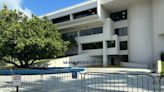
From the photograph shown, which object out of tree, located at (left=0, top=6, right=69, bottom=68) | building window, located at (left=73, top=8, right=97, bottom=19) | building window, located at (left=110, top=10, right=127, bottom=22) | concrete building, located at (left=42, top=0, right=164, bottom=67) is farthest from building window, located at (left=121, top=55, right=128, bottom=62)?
tree, located at (left=0, top=6, right=69, bottom=68)

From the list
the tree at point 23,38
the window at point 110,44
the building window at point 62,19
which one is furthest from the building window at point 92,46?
the tree at point 23,38

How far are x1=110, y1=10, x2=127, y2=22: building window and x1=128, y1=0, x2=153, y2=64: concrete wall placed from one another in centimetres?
306

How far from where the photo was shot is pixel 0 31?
101 feet

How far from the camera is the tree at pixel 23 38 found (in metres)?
29.6

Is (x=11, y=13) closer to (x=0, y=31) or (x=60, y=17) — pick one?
(x=0, y=31)

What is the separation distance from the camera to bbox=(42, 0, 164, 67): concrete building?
3659cm

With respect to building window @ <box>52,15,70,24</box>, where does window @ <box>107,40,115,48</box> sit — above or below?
below

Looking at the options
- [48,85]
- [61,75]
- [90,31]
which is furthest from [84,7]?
[48,85]

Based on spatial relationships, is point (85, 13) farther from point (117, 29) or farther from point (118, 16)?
point (117, 29)

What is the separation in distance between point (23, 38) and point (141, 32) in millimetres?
18384

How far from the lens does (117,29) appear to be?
140 feet

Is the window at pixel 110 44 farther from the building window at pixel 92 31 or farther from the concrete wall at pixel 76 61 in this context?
the concrete wall at pixel 76 61

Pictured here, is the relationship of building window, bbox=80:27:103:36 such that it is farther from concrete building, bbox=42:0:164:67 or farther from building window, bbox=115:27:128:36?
building window, bbox=115:27:128:36

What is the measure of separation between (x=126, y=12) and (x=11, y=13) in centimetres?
1970
